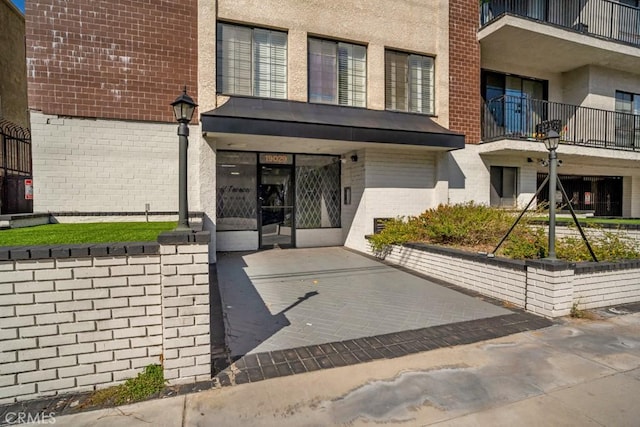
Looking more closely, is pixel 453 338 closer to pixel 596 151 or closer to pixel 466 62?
pixel 466 62

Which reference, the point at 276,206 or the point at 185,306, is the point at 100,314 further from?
the point at 276,206

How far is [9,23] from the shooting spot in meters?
11.4

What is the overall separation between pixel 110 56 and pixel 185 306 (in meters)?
7.25

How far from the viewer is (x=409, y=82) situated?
9.85 meters

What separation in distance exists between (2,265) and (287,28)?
809 centimetres

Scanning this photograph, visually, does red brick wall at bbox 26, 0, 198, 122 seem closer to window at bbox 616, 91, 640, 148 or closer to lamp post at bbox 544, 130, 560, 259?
lamp post at bbox 544, 130, 560, 259

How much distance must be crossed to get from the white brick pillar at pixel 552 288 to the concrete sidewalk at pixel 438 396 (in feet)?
3.18

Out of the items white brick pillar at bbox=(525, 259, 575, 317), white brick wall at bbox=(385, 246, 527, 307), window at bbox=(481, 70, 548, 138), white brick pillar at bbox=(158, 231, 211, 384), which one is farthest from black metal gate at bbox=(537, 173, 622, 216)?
white brick pillar at bbox=(158, 231, 211, 384)

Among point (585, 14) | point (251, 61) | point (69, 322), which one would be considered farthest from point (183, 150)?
point (585, 14)

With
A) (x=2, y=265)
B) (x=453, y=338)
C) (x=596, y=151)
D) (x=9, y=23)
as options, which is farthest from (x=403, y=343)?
(x=9, y=23)

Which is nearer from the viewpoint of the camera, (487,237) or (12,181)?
(487,237)

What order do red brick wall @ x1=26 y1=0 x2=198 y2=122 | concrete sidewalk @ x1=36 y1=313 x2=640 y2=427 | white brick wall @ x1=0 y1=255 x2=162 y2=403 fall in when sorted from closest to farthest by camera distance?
1. concrete sidewalk @ x1=36 y1=313 x2=640 y2=427
2. white brick wall @ x1=0 y1=255 x2=162 y2=403
3. red brick wall @ x1=26 y1=0 x2=198 y2=122

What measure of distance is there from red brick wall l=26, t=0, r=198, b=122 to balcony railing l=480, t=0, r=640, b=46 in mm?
9290

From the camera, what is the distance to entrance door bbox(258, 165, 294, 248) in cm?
1008
